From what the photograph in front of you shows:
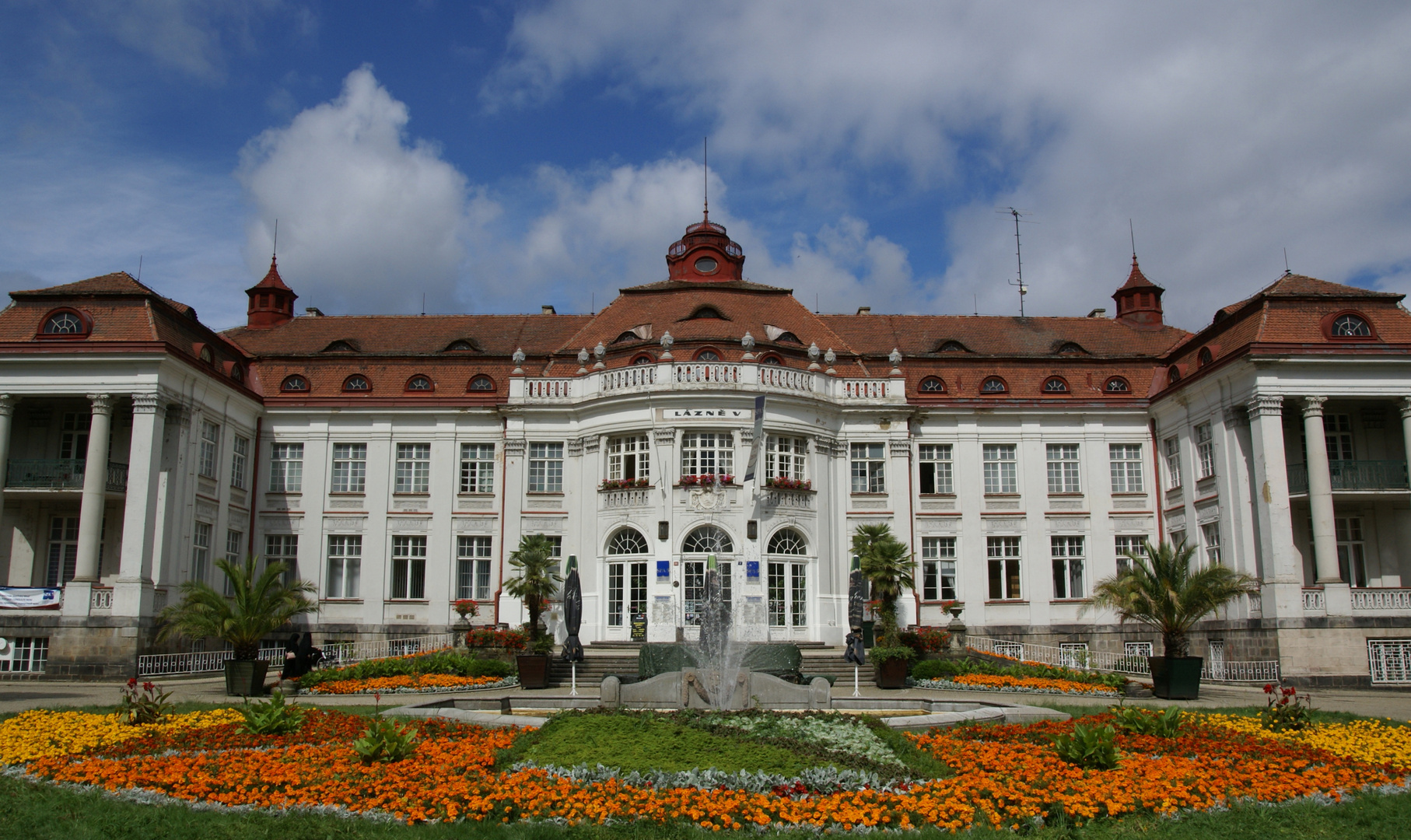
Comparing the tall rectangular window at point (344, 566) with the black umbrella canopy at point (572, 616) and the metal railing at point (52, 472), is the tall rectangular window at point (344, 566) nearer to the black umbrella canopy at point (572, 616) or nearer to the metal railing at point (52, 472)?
the metal railing at point (52, 472)

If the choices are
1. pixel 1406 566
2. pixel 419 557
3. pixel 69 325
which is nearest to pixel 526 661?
pixel 419 557

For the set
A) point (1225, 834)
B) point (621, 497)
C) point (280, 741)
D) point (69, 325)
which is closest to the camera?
point (1225, 834)

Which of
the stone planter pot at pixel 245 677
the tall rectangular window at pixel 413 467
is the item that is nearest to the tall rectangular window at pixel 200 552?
the tall rectangular window at pixel 413 467

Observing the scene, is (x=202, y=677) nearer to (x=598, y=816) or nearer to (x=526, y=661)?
(x=526, y=661)

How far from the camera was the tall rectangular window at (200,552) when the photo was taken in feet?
102

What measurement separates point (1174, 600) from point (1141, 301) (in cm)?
2098

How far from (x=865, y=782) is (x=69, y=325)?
28532 mm

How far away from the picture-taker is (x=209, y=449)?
32562 mm

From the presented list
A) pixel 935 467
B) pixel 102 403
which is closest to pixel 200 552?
pixel 102 403

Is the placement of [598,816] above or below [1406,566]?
below

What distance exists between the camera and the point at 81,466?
101 ft

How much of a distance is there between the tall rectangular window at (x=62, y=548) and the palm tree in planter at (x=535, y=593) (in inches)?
525

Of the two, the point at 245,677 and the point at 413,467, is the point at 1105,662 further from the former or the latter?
the point at 245,677

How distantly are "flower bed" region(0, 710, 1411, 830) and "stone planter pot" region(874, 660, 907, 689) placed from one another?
11.3 m
